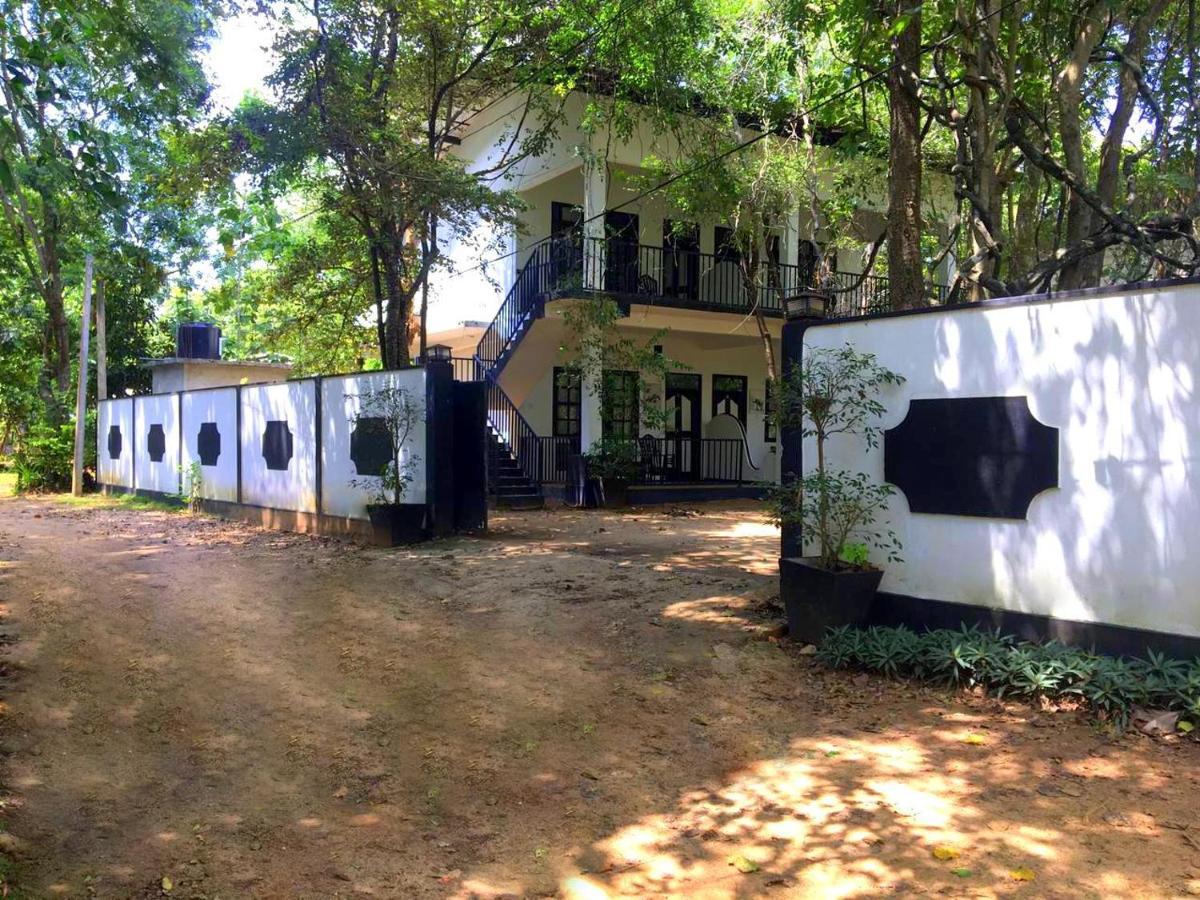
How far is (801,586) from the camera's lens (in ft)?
20.6

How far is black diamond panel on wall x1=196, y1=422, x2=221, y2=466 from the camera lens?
50.6 ft

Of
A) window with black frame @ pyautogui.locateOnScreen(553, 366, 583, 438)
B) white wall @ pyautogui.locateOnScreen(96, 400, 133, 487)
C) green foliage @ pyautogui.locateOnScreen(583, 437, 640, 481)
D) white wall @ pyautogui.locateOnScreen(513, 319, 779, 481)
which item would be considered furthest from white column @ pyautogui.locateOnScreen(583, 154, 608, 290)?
white wall @ pyautogui.locateOnScreen(96, 400, 133, 487)

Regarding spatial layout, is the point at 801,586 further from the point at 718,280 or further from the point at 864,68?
the point at 718,280

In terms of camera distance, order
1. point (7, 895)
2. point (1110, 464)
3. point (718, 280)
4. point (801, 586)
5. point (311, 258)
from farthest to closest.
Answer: point (718, 280) → point (311, 258) → point (801, 586) → point (1110, 464) → point (7, 895)

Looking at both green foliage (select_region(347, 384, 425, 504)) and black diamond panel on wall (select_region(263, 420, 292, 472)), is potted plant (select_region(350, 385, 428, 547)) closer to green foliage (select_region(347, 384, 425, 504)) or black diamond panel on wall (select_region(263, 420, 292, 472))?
green foliage (select_region(347, 384, 425, 504))

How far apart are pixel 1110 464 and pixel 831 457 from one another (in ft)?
6.54

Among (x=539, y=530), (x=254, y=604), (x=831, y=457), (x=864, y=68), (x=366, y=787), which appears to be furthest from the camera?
(x=539, y=530)

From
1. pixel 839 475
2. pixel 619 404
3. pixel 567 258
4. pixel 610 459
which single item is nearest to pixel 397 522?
pixel 839 475

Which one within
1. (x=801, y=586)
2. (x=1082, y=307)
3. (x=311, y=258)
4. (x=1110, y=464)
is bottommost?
(x=801, y=586)

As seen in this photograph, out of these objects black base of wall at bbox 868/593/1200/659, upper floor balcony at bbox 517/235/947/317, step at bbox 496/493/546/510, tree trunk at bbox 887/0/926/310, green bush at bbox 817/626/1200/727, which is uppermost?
upper floor balcony at bbox 517/235/947/317

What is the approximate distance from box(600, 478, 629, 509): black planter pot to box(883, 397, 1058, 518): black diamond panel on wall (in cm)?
1012

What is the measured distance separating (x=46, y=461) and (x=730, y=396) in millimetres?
→ 16100

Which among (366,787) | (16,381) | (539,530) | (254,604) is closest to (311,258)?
(539,530)

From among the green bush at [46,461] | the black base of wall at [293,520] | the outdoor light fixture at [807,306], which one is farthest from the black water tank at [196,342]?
the outdoor light fixture at [807,306]
